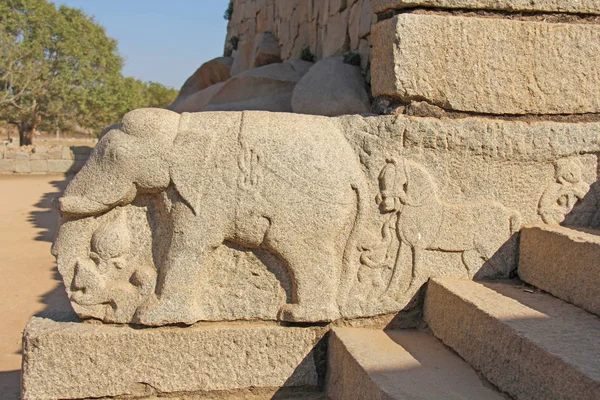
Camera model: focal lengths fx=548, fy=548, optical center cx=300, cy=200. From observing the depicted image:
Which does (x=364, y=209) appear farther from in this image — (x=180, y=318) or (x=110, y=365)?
(x=110, y=365)

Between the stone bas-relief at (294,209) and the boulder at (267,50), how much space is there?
5917 millimetres

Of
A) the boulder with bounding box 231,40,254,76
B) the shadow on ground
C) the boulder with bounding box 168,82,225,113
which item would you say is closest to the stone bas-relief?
the shadow on ground

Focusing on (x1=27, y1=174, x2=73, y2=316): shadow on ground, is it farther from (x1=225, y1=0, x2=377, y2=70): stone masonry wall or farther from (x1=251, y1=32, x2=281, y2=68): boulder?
(x1=251, y1=32, x2=281, y2=68): boulder

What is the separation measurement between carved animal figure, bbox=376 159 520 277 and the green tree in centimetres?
1942

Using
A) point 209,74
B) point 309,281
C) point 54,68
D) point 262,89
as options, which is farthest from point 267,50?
point 54,68

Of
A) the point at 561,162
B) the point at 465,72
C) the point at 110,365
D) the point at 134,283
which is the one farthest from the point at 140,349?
the point at 561,162

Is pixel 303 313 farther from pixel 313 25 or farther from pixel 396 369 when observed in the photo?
pixel 313 25

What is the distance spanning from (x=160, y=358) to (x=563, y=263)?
157 centimetres

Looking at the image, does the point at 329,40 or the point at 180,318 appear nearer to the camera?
the point at 180,318

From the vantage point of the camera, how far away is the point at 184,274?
209 centimetres

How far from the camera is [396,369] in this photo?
1.85 metres

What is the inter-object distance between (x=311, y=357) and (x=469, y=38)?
4.86 ft

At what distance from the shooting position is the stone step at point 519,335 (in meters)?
1.49

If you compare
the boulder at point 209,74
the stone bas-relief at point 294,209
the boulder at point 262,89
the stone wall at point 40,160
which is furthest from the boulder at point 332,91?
the stone wall at point 40,160
